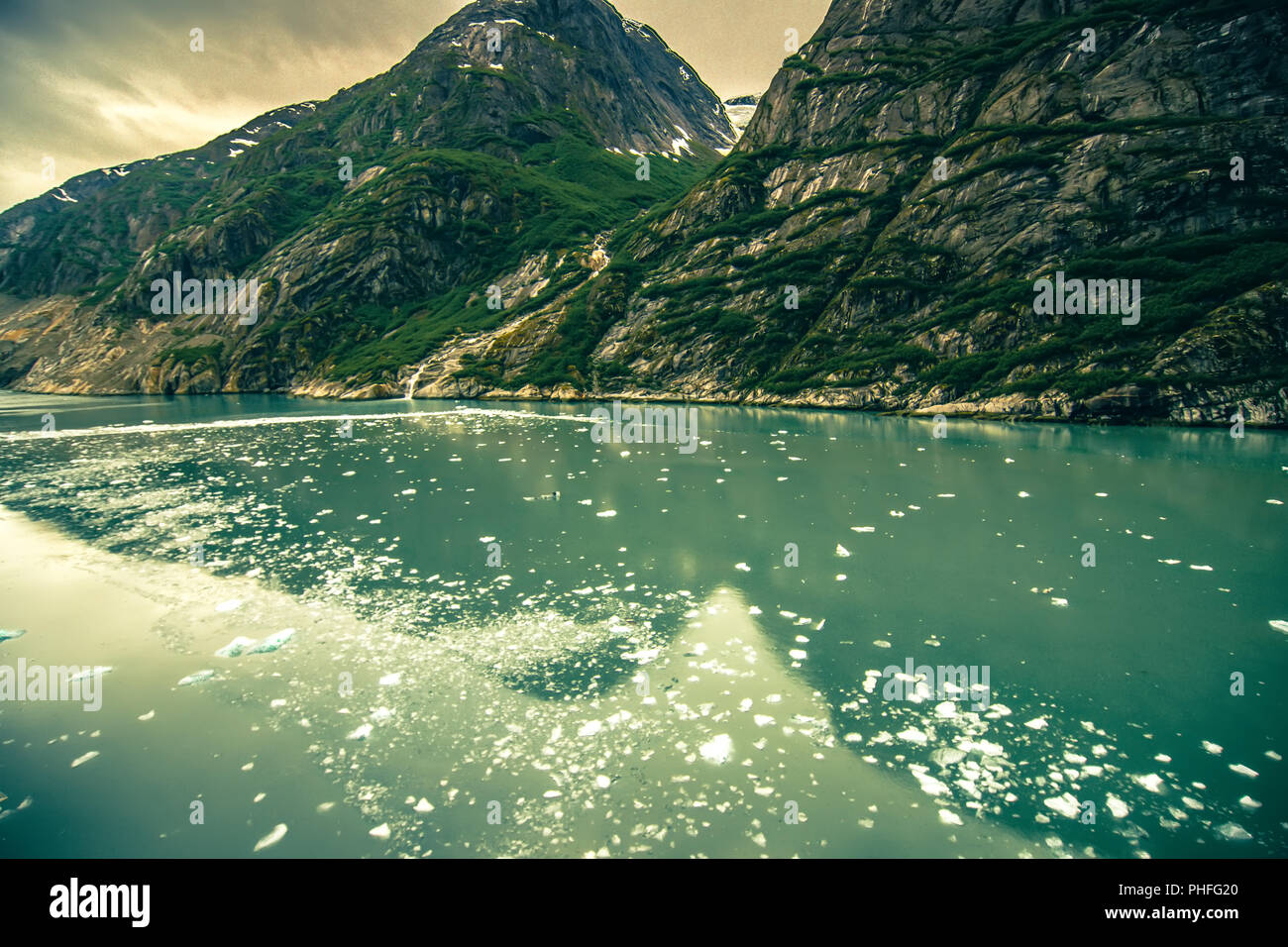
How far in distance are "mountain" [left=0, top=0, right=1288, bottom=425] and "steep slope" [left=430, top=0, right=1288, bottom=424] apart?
0.27m

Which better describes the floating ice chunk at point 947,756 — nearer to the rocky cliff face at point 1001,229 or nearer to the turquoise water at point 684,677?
the turquoise water at point 684,677

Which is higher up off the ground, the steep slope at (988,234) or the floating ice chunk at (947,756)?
the steep slope at (988,234)

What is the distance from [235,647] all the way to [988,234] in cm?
6862

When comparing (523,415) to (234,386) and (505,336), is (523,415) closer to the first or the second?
(505,336)

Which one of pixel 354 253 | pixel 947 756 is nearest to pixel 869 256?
pixel 947 756

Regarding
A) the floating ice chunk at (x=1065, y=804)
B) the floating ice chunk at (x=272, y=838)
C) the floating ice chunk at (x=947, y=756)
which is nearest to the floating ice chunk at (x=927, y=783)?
the floating ice chunk at (x=947, y=756)

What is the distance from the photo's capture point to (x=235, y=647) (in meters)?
10.4

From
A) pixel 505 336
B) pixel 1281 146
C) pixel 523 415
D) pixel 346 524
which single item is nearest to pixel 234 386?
pixel 505 336

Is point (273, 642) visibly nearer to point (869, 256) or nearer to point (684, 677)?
point (684, 677)

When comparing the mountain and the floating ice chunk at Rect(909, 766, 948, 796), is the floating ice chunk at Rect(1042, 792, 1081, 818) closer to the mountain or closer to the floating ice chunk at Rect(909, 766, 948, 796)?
the floating ice chunk at Rect(909, 766, 948, 796)

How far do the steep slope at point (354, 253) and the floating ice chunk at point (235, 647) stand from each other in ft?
277

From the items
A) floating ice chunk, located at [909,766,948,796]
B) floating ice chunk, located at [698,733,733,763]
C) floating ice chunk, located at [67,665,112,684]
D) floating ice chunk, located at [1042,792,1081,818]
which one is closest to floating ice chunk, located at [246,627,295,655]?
floating ice chunk, located at [67,665,112,684]

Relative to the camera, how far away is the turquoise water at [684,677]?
622 centimetres

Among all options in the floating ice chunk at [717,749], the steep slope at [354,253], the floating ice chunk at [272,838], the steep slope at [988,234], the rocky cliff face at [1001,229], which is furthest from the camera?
the steep slope at [354,253]
